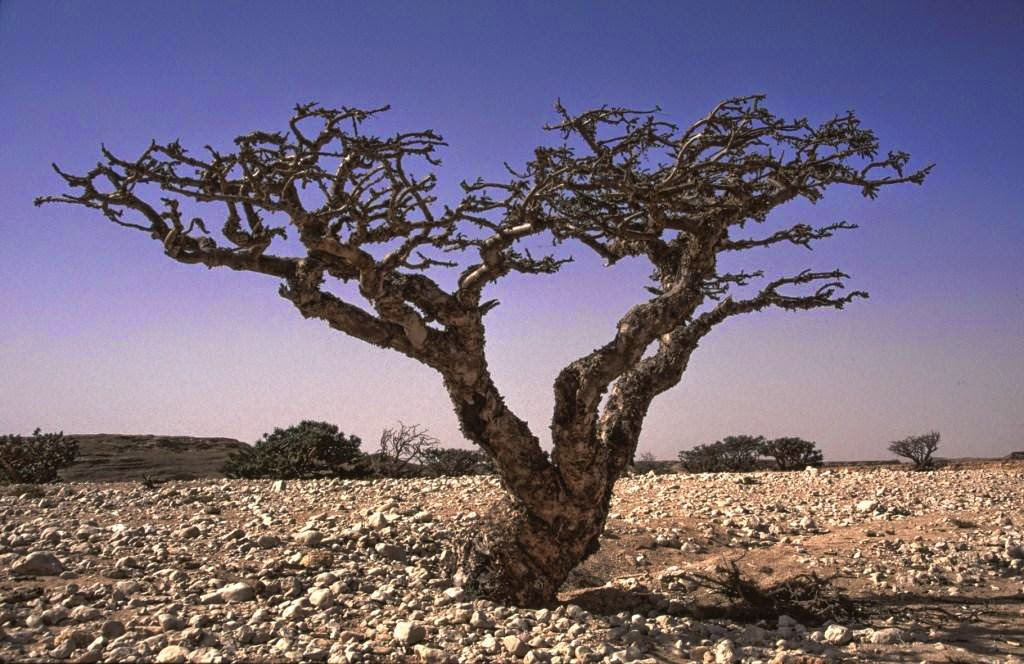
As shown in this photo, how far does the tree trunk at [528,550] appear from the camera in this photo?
6.40 m

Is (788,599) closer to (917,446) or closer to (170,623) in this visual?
(170,623)

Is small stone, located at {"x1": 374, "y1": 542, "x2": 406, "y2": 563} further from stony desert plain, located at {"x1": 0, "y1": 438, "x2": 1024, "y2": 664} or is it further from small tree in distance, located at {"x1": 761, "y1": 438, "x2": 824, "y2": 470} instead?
small tree in distance, located at {"x1": 761, "y1": 438, "x2": 824, "y2": 470}

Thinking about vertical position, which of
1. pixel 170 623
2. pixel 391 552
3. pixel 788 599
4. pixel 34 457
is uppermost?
pixel 34 457

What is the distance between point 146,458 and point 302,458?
1237 centimetres

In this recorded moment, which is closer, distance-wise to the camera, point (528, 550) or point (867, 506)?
point (528, 550)

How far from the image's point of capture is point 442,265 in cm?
671

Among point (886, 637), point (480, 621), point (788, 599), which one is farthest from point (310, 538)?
point (886, 637)

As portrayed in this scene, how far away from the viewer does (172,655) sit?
15.1 ft

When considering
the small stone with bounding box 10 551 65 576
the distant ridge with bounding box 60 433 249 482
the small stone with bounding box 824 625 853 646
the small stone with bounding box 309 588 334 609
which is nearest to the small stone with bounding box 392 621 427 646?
the small stone with bounding box 309 588 334 609

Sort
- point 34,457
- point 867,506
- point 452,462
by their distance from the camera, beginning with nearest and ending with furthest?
point 867,506 → point 34,457 → point 452,462

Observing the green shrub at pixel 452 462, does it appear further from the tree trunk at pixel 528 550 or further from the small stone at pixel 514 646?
the small stone at pixel 514 646

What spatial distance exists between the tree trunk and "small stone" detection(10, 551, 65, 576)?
10.1 feet

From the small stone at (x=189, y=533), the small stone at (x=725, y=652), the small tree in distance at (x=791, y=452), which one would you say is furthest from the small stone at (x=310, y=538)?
the small tree in distance at (x=791, y=452)

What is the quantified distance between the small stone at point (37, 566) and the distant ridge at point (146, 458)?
12.5 metres
